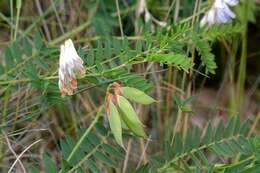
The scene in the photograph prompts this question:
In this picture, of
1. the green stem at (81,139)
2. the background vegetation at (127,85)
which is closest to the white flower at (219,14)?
the background vegetation at (127,85)

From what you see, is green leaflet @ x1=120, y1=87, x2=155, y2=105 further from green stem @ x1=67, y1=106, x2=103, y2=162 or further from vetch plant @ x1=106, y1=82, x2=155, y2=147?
green stem @ x1=67, y1=106, x2=103, y2=162

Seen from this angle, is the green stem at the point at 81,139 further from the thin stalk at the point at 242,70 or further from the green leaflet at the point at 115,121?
the thin stalk at the point at 242,70

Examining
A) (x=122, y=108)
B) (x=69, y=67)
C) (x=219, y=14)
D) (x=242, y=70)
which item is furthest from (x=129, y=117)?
(x=242, y=70)

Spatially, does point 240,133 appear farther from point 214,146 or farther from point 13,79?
point 13,79

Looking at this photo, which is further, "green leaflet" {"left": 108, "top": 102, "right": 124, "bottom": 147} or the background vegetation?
the background vegetation

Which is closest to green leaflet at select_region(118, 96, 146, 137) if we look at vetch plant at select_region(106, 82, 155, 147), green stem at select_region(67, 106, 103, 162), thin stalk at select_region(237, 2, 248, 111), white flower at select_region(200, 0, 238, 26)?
vetch plant at select_region(106, 82, 155, 147)

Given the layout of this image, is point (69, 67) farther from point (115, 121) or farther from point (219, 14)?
point (219, 14)
